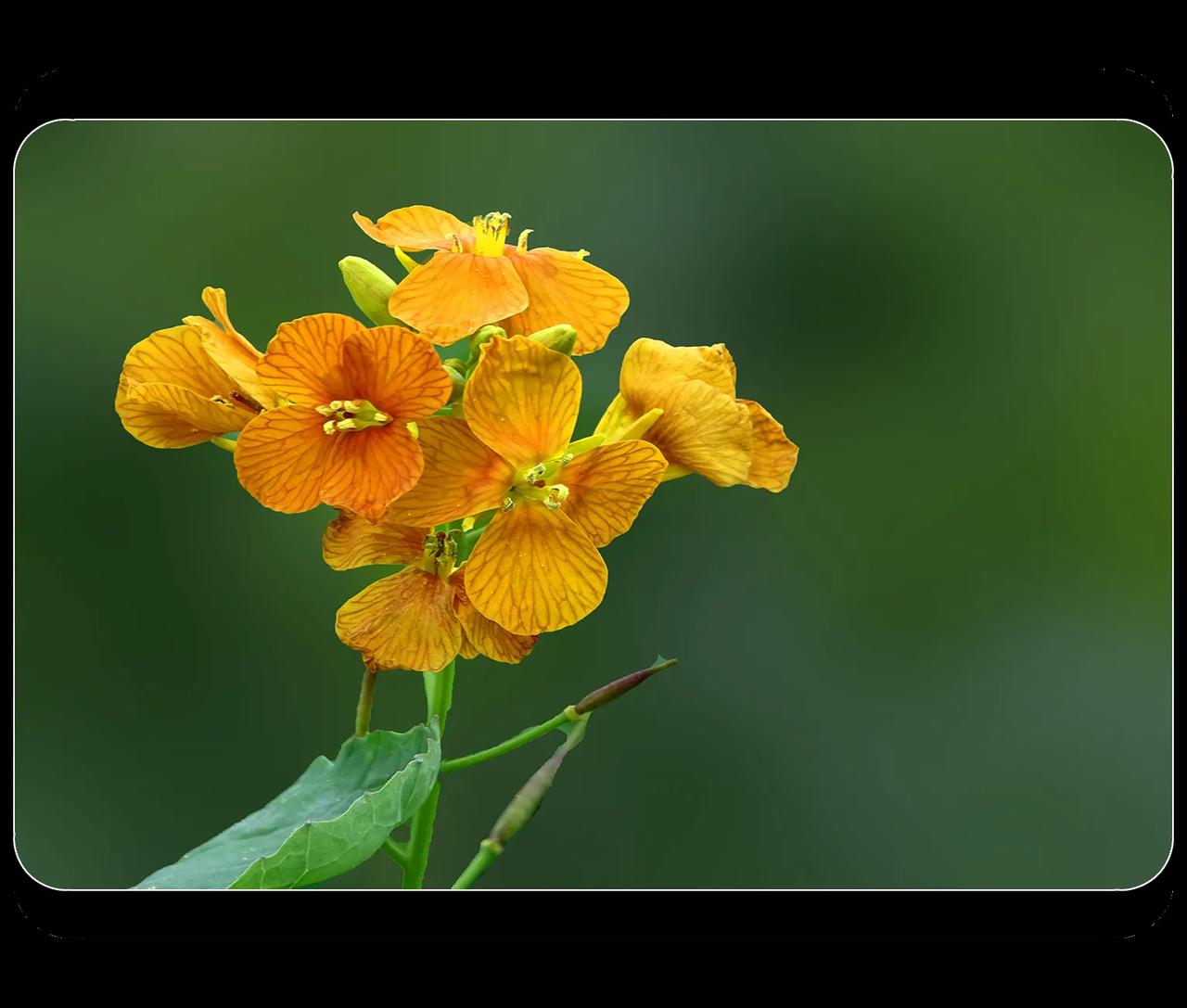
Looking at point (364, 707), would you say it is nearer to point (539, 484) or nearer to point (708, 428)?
point (539, 484)

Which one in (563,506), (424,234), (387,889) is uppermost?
(424,234)

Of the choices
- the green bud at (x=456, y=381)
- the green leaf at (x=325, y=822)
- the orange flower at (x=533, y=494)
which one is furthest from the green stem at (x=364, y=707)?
the green bud at (x=456, y=381)

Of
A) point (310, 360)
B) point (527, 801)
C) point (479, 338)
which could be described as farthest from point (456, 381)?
point (527, 801)

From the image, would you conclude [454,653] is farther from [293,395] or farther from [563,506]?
[293,395]

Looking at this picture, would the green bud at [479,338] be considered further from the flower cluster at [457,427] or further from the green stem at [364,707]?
the green stem at [364,707]

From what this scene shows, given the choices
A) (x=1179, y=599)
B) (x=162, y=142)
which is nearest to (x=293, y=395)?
(x=162, y=142)
